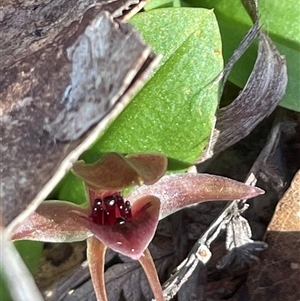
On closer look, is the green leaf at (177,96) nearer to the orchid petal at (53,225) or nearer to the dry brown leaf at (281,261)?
the orchid petal at (53,225)

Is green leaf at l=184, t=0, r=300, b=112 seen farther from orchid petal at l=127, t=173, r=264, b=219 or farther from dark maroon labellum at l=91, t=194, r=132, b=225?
dark maroon labellum at l=91, t=194, r=132, b=225

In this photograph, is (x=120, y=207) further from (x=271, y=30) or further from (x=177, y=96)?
(x=271, y=30)

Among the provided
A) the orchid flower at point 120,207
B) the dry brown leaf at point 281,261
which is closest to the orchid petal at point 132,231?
the orchid flower at point 120,207

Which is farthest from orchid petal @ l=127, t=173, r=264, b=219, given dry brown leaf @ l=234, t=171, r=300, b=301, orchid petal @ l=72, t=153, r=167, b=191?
dry brown leaf @ l=234, t=171, r=300, b=301

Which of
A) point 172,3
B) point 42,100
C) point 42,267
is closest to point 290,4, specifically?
point 172,3

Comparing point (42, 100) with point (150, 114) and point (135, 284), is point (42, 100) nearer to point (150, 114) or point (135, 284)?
point (150, 114)

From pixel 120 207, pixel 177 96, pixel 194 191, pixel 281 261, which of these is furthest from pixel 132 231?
pixel 281 261
